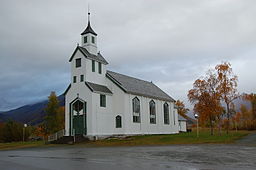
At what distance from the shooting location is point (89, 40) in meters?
41.2

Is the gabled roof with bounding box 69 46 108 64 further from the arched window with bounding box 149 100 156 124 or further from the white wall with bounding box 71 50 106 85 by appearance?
the arched window with bounding box 149 100 156 124

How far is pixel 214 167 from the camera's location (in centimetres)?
1130

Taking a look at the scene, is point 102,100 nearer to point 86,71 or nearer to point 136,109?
point 86,71

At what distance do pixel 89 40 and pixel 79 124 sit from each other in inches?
463

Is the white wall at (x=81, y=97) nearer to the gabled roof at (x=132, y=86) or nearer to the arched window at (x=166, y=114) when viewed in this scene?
the gabled roof at (x=132, y=86)

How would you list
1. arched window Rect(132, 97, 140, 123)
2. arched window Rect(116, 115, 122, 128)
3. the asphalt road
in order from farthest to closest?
arched window Rect(132, 97, 140, 123) → arched window Rect(116, 115, 122, 128) → the asphalt road

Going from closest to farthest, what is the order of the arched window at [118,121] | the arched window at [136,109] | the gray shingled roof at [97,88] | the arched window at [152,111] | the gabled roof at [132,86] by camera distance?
the gray shingled roof at [97,88] → the arched window at [118,121] → the gabled roof at [132,86] → the arched window at [136,109] → the arched window at [152,111]

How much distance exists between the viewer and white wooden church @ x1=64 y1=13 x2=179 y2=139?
37.6m

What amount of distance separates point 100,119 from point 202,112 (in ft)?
44.4

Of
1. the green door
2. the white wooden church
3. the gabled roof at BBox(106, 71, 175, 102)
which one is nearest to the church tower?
the white wooden church

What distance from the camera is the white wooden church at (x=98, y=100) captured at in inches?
1481

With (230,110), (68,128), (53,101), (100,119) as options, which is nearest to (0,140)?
(53,101)

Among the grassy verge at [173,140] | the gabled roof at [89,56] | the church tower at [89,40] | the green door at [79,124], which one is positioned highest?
the church tower at [89,40]

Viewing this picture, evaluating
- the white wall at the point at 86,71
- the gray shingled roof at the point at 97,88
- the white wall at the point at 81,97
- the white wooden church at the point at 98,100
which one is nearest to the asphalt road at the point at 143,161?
the white wall at the point at 81,97
